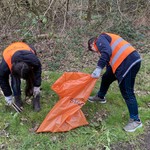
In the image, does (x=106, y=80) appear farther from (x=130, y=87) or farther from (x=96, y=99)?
(x=130, y=87)

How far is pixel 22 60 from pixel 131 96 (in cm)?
154

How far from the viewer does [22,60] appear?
3361 millimetres

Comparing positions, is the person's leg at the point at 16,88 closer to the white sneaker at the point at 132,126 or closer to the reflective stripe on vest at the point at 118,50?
the reflective stripe on vest at the point at 118,50

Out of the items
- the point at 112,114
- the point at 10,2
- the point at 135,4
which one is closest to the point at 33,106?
the point at 112,114

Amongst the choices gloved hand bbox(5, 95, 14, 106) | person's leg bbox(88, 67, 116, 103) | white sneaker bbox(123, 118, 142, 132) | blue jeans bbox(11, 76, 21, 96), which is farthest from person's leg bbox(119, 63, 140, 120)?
gloved hand bbox(5, 95, 14, 106)

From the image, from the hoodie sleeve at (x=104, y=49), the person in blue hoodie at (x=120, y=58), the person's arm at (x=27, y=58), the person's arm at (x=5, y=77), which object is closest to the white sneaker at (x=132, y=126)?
the person in blue hoodie at (x=120, y=58)

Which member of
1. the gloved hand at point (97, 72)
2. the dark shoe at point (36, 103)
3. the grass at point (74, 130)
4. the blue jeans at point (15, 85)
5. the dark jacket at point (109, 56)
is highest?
the dark jacket at point (109, 56)

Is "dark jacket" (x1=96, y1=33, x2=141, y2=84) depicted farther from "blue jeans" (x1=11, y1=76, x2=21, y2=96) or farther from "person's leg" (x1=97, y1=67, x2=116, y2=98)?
"blue jeans" (x1=11, y1=76, x2=21, y2=96)

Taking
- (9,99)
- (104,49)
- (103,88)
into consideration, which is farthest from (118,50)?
(9,99)

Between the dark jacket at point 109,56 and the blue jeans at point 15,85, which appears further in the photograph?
the blue jeans at point 15,85

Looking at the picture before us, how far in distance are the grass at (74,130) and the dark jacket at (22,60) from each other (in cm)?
47

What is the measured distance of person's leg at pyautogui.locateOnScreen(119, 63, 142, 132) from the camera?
3.54 m

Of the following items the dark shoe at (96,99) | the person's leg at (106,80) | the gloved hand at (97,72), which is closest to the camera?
the gloved hand at (97,72)

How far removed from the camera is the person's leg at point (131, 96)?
11.6 ft
